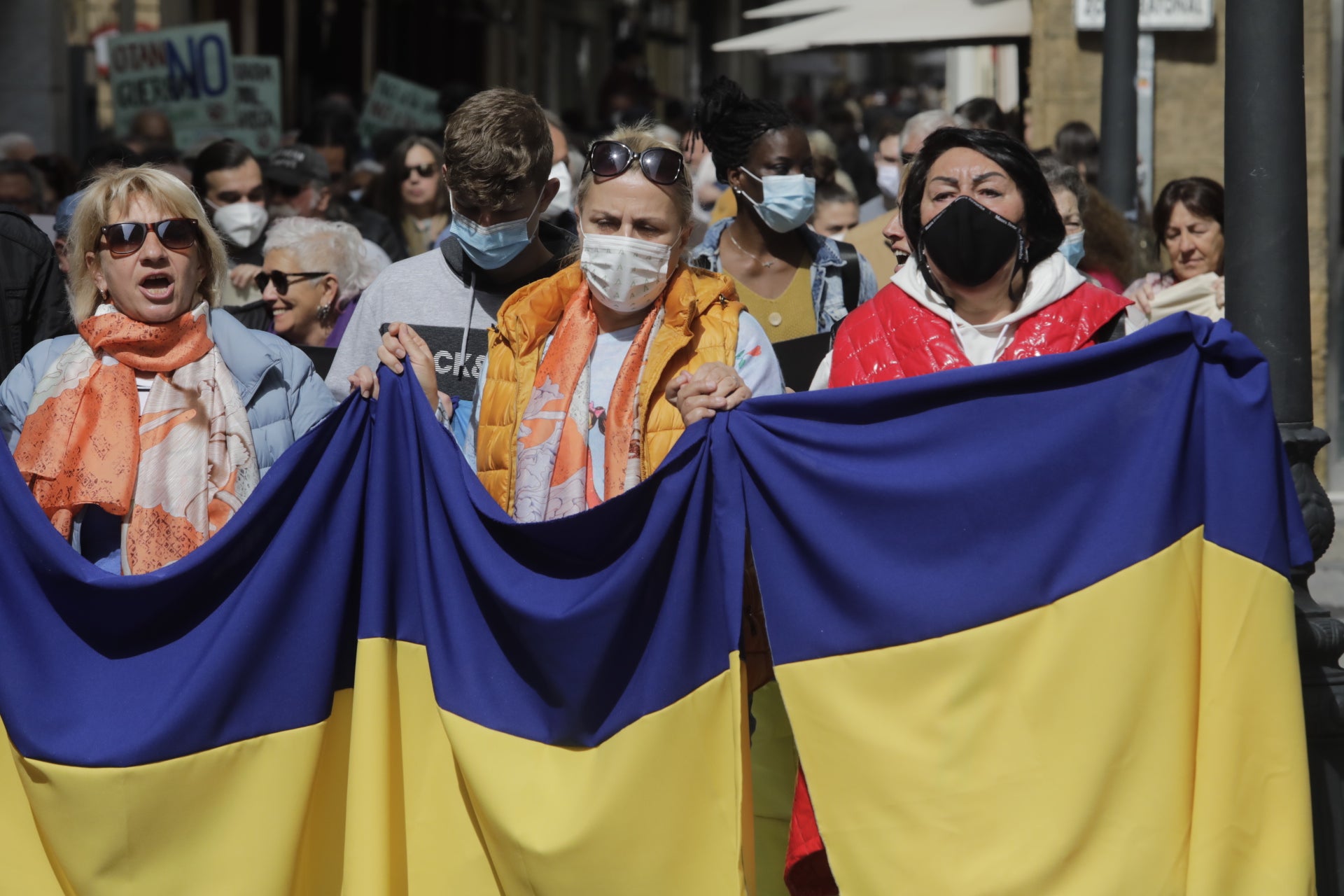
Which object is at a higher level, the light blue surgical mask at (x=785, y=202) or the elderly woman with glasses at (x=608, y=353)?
the light blue surgical mask at (x=785, y=202)

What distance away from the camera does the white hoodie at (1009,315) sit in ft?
12.3

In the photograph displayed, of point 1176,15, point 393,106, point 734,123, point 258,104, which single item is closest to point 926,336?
point 734,123

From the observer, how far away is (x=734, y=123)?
5.73 meters

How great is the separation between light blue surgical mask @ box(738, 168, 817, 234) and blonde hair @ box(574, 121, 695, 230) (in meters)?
1.41

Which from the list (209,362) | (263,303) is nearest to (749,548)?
(209,362)

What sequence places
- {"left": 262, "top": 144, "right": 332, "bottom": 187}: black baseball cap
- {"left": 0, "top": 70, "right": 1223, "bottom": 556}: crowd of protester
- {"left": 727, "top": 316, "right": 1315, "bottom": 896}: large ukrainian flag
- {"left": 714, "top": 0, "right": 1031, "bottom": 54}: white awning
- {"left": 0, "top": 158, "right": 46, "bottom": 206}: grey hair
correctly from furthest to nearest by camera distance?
{"left": 714, "top": 0, "right": 1031, "bottom": 54}: white awning < {"left": 0, "top": 158, "right": 46, "bottom": 206}: grey hair < {"left": 262, "top": 144, "right": 332, "bottom": 187}: black baseball cap < {"left": 0, "top": 70, "right": 1223, "bottom": 556}: crowd of protester < {"left": 727, "top": 316, "right": 1315, "bottom": 896}: large ukrainian flag

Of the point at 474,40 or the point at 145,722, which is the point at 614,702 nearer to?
the point at 145,722

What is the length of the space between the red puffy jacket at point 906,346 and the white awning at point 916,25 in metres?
8.10

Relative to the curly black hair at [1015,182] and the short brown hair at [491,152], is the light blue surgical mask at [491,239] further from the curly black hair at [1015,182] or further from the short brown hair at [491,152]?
the curly black hair at [1015,182]

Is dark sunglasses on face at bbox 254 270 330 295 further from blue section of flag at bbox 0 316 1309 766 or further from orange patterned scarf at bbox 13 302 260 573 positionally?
blue section of flag at bbox 0 316 1309 766

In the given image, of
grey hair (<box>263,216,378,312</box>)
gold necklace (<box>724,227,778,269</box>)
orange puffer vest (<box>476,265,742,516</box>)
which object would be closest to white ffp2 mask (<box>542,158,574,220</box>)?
grey hair (<box>263,216,378,312</box>)

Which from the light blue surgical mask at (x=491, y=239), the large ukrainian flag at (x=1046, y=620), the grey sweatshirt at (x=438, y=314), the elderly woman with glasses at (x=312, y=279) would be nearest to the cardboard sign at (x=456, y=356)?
the grey sweatshirt at (x=438, y=314)

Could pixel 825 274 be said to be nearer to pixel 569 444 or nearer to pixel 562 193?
pixel 569 444

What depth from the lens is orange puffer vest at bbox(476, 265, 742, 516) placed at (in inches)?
149
